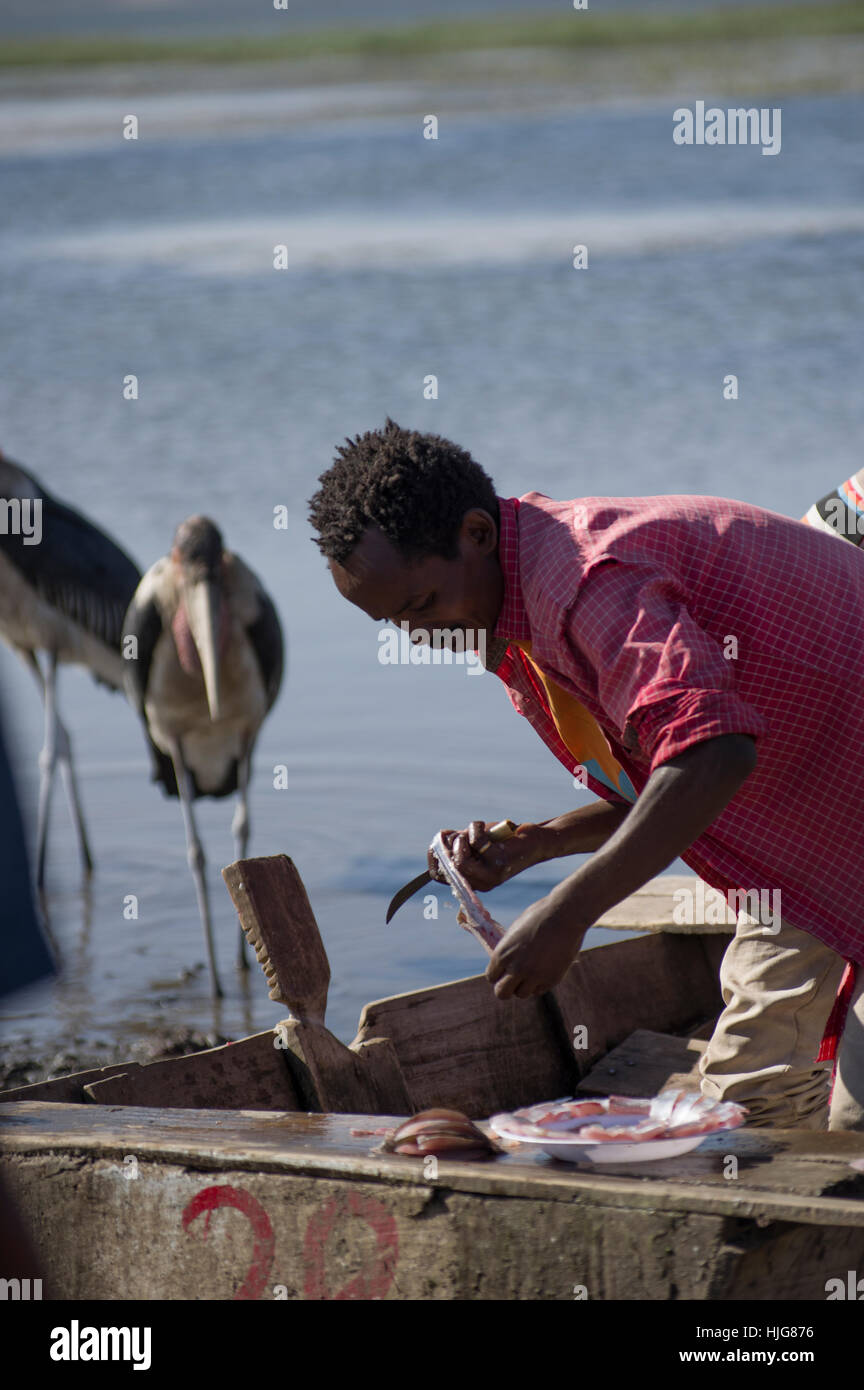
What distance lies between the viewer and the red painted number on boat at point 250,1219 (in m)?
3.00

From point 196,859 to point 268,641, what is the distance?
0.94m

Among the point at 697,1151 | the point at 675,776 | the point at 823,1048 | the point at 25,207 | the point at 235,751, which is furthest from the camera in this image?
the point at 25,207

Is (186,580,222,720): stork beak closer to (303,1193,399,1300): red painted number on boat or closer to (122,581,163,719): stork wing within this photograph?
(122,581,163,719): stork wing

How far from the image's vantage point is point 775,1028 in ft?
11.0

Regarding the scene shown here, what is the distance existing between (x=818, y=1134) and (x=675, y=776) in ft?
2.40

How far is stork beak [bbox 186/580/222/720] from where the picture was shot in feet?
23.4

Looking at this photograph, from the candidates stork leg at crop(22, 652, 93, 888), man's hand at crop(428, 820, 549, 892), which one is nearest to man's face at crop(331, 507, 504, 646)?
man's hand at crop(428, 820, 549, 892)

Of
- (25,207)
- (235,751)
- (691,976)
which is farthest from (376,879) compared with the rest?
(25,207)

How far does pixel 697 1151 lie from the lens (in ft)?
9.46

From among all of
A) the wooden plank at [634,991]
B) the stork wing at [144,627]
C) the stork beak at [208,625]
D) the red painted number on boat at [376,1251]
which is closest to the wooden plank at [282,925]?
the red painted number on boat at [376,1251]

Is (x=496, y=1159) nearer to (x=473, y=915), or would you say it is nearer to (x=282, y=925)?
(x=473, y=915)

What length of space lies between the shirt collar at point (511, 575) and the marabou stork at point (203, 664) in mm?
4293

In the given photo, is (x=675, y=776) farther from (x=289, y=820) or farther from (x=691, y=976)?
(x=289, y=820)

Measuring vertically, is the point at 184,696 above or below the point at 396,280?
below
